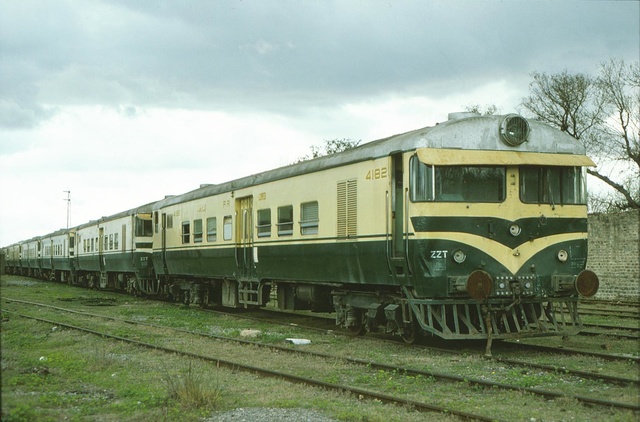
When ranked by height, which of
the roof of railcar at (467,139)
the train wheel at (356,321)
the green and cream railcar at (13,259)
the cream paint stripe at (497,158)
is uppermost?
the roof of railcar at (467,139)

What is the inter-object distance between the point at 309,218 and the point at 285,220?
126 centimetres

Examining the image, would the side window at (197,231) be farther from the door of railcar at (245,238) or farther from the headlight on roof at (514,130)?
the headlight on roof at (514,130)

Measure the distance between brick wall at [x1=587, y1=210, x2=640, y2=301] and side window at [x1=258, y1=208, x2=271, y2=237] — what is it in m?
14.8

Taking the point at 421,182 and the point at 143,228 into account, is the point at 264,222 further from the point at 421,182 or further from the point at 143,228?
the point at 143,228

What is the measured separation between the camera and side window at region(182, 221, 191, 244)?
2189 centimetres

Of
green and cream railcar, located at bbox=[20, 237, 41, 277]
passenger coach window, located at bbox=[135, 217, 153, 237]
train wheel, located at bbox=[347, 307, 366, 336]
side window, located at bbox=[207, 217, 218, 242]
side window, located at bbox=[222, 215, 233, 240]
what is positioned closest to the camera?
train wheel, located at bbox=[347, 307, 366, 336]

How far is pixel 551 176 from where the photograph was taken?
12.0 m

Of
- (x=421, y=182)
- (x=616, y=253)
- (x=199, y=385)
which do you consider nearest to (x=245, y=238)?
(x=421, y=182)

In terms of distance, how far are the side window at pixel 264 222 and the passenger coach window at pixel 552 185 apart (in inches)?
256

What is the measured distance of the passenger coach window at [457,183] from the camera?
11258 millimetres

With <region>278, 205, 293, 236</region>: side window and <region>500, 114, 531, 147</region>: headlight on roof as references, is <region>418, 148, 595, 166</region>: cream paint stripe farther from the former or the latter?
<region>278, 205, 293, 236</region>: side window

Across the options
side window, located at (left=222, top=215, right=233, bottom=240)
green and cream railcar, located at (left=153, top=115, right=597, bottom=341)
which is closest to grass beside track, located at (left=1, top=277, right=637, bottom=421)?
green and cream railcar, located at (left=153, top=115, right=597, bottom=341)

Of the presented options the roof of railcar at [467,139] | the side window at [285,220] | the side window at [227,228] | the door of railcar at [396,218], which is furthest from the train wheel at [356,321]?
the side window at [227,228]

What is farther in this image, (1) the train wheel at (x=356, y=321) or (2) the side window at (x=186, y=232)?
(2) the side window at (x=186, y=232)
